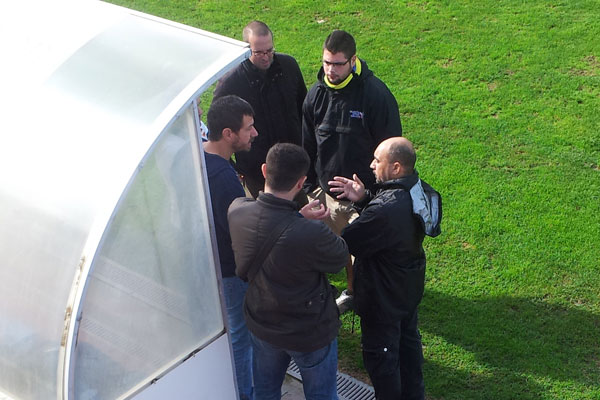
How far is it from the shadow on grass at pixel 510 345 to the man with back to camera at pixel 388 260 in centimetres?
67

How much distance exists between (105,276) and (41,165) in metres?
0.63

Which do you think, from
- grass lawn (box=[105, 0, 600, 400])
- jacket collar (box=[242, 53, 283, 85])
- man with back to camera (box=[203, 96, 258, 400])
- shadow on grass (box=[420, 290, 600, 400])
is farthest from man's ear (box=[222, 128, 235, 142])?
shadow on grass (box=[420, 290, 600, 400])

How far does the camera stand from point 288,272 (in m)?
3.64

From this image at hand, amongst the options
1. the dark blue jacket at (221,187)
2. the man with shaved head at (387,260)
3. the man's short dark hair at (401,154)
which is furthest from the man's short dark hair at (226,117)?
the man's short dark hair at (401,154)

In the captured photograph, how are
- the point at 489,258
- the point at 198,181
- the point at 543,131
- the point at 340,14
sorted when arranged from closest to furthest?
the point at 198,181, the point at 489,258, the point at 543,131, the point at 340,14

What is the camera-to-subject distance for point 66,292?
3117 mm

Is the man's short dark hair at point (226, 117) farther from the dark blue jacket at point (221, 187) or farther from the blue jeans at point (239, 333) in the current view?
the blue jeans at point (239, 333)

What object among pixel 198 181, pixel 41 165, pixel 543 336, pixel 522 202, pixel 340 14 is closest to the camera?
pixel 41 165

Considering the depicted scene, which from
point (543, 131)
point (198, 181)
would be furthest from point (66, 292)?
point (543, 131)

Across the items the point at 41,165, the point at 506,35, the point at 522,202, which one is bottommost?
the point at 522,202

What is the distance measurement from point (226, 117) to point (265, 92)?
1.31 metres

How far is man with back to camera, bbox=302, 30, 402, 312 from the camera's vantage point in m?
5.15

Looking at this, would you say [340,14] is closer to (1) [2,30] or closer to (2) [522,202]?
(2) [522,202]

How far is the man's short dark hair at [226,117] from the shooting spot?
4297 mm
